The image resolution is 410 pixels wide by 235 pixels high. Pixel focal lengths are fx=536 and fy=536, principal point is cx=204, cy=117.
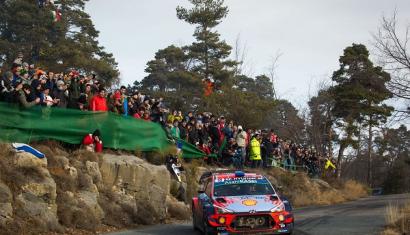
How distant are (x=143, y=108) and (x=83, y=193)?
6.09m

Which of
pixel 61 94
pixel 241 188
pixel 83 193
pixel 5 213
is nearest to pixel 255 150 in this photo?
pixel 61 94

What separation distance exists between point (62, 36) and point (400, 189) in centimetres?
4248

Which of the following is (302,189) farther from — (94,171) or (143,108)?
(94,171)

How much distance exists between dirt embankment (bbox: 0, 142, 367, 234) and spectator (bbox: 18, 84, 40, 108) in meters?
1.34

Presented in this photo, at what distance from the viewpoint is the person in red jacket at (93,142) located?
1792 centimetres

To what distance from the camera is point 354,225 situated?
49.0 feet

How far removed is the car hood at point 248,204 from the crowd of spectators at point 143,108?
6857 mm

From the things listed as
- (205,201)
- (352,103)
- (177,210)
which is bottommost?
(177,210)

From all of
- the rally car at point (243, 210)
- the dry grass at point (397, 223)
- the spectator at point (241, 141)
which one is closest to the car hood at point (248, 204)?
the rally car at point (243, 210)

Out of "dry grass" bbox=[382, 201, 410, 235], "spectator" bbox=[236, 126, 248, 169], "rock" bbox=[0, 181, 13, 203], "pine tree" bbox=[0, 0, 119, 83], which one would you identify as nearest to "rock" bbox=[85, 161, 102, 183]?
"rock" bbox=[0, 181, 13, 203]

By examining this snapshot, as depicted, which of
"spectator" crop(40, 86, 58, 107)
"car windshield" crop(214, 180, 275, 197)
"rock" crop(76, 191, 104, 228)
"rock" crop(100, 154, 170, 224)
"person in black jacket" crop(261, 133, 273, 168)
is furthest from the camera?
"person in black jacket" crop(261, 133, 273, 168)

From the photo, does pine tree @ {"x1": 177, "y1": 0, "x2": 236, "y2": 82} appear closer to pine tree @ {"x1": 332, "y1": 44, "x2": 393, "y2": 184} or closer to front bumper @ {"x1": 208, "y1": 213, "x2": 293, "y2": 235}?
pine tree @ {"x1": 332, "y1": 44, "x2": 393, "y2": 184}

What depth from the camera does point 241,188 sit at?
541 inches

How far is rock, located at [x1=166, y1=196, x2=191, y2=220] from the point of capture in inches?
767
